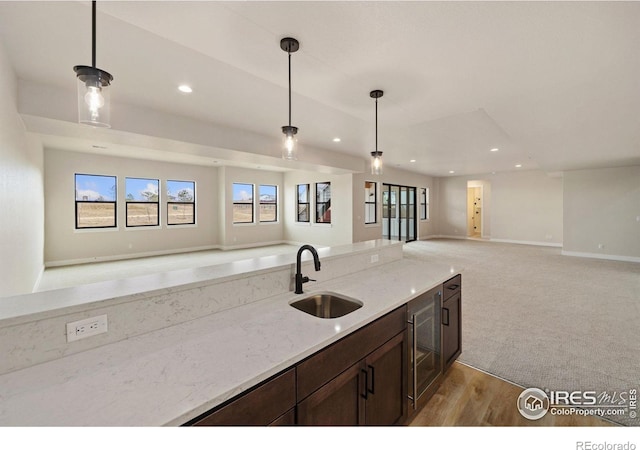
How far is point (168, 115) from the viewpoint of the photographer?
4.06 m

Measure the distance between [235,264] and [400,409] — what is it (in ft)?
4.54

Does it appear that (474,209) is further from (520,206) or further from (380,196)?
(380,196)

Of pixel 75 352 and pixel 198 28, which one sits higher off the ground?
pixel 198 28

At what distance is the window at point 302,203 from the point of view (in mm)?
9547

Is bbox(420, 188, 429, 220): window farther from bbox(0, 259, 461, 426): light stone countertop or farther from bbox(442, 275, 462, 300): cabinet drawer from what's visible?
bbox(0, 259, 461, 426): light stone countertop

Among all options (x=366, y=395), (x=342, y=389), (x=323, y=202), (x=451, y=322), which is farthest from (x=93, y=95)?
(x=323, y=202)

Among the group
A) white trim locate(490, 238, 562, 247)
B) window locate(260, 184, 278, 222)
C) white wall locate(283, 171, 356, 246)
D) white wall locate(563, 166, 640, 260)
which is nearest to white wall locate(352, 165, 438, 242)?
white wall locate(283, 171, 356, 246)

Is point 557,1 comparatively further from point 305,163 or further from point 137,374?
point 305,163

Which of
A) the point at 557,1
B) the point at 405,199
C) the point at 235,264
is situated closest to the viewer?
the point at 557,1

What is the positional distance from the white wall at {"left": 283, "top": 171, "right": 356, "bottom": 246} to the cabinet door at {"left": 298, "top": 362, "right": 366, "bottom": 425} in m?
6.50

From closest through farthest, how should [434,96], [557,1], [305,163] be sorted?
[557,1]
[434,96]
[305,163]

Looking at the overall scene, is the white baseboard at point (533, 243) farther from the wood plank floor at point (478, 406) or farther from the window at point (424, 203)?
the wood plank floor at point (478, 406)
